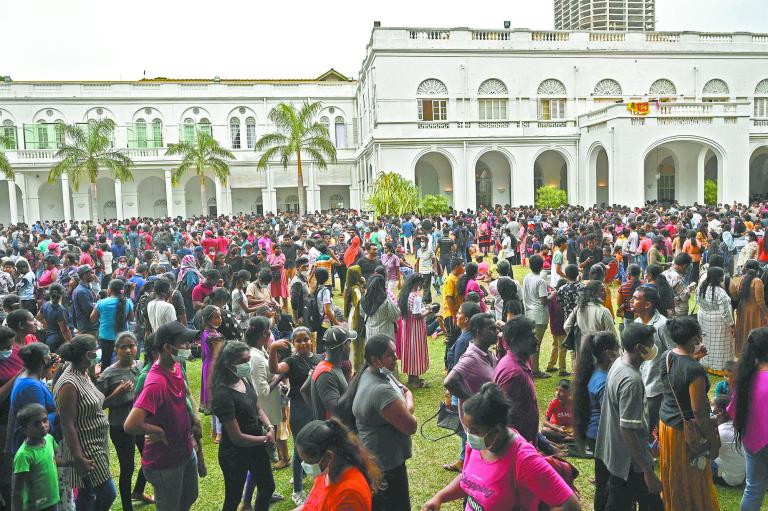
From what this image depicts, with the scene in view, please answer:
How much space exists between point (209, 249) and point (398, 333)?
25.5 feet

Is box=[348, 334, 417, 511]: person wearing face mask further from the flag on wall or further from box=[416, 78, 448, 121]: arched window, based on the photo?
box=[416, 78, 448, 121]: arched window

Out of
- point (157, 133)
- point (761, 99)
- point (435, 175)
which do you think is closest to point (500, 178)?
point (435, 175)

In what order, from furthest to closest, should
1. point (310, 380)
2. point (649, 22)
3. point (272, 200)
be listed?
point (649, 22), point (272, 200), point (310, 380)

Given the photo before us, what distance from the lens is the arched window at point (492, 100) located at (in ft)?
111

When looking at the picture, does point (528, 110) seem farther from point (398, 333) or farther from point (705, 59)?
point (398, 333)

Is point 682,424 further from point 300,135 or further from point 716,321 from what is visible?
point 300,135

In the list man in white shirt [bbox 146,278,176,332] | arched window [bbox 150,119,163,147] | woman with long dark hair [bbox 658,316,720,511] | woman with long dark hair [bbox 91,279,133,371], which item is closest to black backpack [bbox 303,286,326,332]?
man in white shirt [bbox 146,278,176,332]

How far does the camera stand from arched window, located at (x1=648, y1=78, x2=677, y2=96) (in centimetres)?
3503

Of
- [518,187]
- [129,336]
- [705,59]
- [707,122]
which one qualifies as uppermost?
[705,59]

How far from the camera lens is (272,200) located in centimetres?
4028

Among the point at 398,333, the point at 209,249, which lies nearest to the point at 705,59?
the point at 209,249

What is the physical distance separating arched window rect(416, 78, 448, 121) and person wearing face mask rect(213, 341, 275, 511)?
30.0 meters

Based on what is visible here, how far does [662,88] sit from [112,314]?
114 feet

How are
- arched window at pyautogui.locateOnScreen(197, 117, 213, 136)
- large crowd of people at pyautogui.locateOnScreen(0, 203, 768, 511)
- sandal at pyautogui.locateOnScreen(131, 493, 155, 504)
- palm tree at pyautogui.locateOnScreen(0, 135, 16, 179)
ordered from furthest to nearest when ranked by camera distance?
arched window at pyautogui.locateOnScreen(197, 117, 213, 136) → palm tree at pyautogui.locateOnScreen(0, 135, 16, 179) → sandal at pyautogui.locateOnScreen(131, 493, 155, 504) → large crowd of people at pyautogui.locateOnScreen(0, 203, 768, 511)
